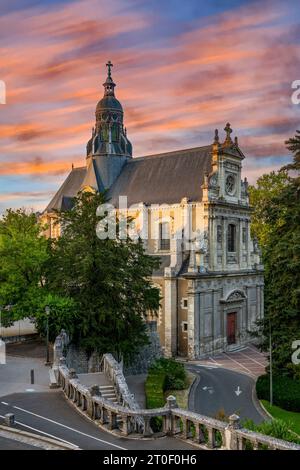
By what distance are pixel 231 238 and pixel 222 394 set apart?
2006 cm

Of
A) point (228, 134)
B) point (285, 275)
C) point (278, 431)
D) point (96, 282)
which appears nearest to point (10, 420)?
point (278, 431)

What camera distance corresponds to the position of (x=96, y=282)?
33094 mm

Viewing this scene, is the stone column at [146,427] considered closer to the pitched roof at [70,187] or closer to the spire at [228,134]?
the spire at [228,134]

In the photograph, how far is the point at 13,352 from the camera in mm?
34500

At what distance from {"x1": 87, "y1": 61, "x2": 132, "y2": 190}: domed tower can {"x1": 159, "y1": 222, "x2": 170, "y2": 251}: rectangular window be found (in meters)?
9.68

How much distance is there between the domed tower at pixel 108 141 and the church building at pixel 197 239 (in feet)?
0.66

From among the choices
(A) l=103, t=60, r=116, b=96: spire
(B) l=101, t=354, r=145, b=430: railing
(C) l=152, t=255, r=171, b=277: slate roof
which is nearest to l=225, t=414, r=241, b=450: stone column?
(B) l=101, t=354, r=145, b=430: railing

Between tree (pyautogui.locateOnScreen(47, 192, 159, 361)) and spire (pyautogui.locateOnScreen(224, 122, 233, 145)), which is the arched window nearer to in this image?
spire (pyautogui.locateOnScreen(224, 122, 233, 145))

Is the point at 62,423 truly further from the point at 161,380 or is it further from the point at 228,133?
the point at 228,133

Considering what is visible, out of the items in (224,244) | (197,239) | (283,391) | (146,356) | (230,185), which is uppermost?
(230,185)

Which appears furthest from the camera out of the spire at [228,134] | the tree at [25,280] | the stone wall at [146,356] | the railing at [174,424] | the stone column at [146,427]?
the spire at [228,134]

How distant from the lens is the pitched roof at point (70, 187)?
59875mm

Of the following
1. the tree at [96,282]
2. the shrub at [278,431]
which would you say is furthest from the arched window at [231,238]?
the shrub at [278,431]
